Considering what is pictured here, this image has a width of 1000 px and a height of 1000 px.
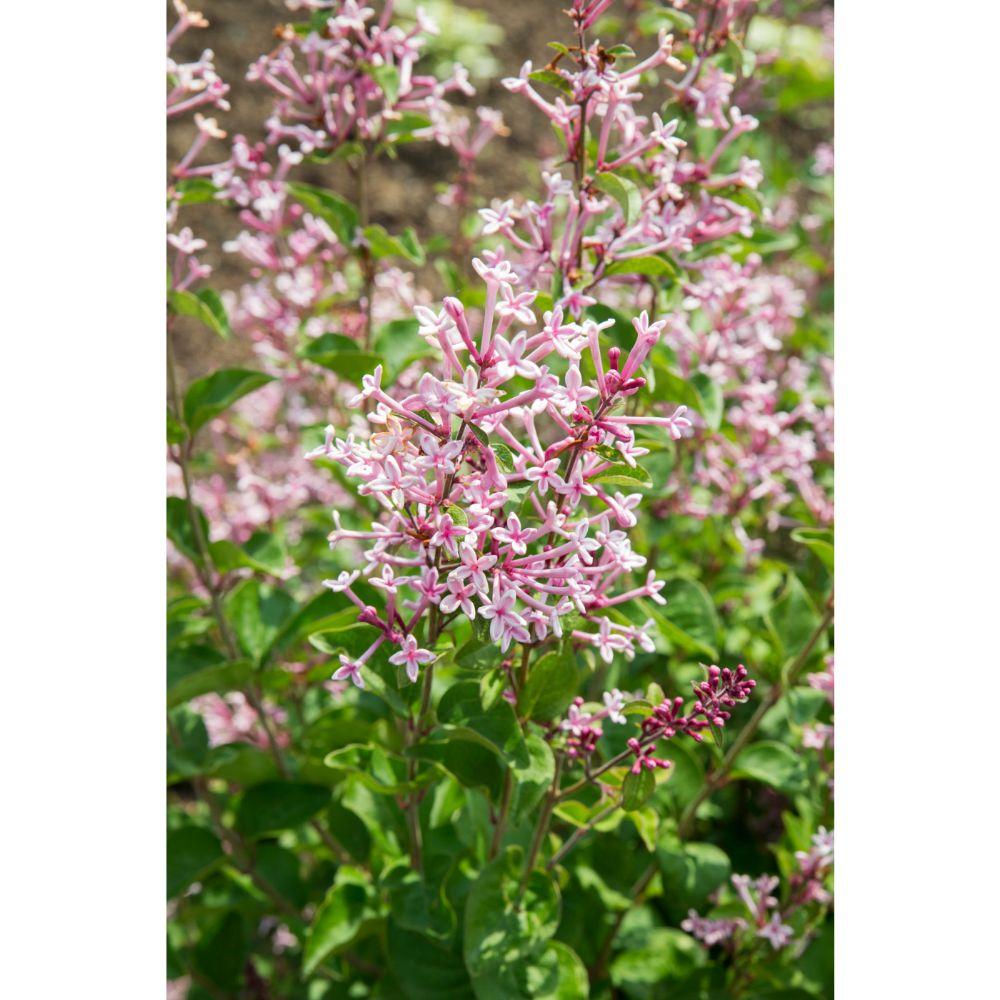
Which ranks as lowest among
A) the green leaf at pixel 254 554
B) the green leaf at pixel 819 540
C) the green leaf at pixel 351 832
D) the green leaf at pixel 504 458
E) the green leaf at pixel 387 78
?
the green leaf at pixel 351 832

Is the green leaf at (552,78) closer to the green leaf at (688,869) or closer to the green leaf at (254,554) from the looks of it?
the green leaf at (254,554)

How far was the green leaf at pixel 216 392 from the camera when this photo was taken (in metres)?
1.67

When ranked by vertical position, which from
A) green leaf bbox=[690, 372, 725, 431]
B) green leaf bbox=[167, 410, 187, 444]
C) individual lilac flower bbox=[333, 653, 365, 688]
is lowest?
individual lilac flower bbox=[333, 653, 365, 688]

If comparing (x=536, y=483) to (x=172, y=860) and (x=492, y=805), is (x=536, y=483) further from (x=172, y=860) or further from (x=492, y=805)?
(x=172, y=860)

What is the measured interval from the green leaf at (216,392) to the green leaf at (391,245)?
26 cm

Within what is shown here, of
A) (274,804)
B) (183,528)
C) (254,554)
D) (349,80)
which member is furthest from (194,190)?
(274,804)

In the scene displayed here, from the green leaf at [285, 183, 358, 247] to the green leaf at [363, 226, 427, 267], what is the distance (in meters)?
0.04

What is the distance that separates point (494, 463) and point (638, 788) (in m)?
0.41

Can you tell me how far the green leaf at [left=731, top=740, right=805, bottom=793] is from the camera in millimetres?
1761

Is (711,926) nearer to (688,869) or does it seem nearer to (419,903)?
(688,869)

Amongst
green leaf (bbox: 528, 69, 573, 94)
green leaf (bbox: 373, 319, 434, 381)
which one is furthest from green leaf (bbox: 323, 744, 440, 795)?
green leaf (bbox: 528, 69, 573, 94)

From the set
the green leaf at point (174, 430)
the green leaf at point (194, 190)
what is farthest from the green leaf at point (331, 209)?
the green leaf at point (174, 430)

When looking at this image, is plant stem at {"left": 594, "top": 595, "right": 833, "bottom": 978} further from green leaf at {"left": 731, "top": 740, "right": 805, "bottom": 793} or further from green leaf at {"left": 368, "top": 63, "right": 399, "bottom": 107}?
green leaf at {"left": 368, "top": 63, "right": 399, "bottom": 107}

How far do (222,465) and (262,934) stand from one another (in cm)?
102
